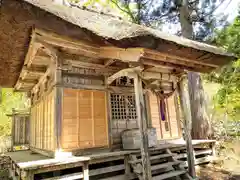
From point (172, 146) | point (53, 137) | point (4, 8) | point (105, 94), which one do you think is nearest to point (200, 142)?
point (172, 146)

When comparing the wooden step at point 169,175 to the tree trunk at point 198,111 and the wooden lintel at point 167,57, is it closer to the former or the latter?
the wooden lintel at point 167,57

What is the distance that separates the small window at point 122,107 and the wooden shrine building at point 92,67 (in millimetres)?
31

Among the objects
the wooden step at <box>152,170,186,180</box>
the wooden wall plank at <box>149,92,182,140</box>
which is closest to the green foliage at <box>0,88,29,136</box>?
the wooden wall plank at <box>149,92,182,140</box>

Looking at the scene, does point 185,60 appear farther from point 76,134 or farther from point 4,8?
point 4,8

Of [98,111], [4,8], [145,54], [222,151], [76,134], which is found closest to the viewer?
[4,8]

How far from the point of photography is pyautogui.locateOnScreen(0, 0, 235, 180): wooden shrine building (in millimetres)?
3561

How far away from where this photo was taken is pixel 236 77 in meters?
8.95

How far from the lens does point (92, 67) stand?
564 centimetres

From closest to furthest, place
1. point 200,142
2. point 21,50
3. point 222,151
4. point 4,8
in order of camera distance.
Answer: point 4,8, point 21,50, point 200,142, point 222,151

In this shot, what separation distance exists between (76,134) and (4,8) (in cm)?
332

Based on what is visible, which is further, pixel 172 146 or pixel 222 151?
pixel 222 151

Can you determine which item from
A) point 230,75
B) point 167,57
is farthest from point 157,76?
point 230,75

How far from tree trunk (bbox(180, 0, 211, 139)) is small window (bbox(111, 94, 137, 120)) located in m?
3.87

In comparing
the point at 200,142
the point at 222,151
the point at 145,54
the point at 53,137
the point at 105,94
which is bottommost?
the point at 222,151
